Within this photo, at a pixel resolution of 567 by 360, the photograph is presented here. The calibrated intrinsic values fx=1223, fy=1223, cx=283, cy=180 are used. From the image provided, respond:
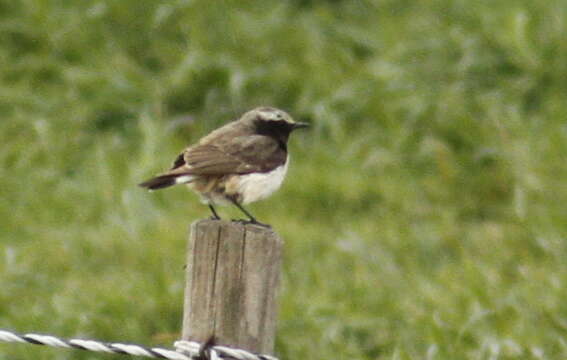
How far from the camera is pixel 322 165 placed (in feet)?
28.7

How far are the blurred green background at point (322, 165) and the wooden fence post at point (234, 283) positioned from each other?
2.47 m

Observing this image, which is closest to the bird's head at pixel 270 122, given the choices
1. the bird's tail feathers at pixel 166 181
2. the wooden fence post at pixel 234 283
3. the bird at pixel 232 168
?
the bird at pixel 232 168

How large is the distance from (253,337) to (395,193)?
4.83 m

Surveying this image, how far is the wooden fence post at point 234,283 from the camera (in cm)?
370

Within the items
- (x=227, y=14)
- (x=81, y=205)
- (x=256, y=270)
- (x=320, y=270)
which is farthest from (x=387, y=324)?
(x=227, y=14)

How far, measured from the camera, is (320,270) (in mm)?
7461

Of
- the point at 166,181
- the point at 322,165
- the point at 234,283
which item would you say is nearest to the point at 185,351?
the point at 234,283

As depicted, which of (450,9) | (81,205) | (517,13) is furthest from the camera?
(450,9)

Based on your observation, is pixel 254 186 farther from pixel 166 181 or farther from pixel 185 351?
pixel 185 351

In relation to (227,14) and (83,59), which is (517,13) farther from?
(83,59)

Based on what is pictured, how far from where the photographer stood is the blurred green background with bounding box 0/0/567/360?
668cm

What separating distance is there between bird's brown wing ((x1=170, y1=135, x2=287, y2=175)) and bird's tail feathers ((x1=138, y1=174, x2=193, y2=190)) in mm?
22

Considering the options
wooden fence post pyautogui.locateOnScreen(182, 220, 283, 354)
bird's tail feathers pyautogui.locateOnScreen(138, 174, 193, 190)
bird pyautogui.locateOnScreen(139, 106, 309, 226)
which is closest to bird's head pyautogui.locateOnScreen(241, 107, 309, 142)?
bird pyautogui.locateOnScreen(139, 106, 309, 226)

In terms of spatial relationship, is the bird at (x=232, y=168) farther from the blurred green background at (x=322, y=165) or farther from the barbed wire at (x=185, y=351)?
the barbed wire at (x=185, y=351)
